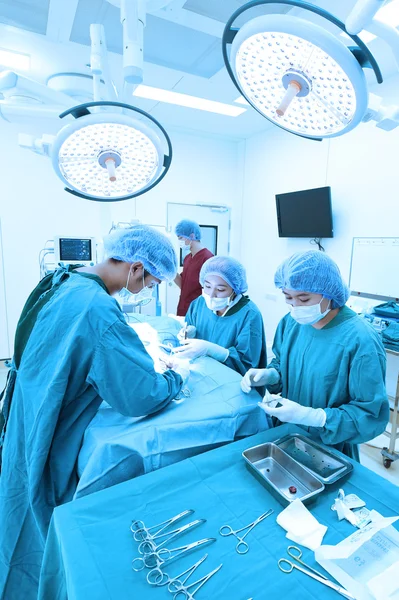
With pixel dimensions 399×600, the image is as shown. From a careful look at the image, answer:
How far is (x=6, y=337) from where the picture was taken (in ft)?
13.2

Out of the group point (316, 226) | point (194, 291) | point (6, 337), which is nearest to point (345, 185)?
point (316, 226)

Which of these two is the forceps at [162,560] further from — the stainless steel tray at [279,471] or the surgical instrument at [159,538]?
the stainless steel tray at [279,471]

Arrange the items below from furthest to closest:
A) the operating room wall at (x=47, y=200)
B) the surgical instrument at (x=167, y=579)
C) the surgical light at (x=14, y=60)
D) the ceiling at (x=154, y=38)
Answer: the operating room wall at (x=47, y=200)
the surgical light at (x=14, y=60)
the ceiling at (x=154, y=38)
the surgical instrument at (x=167, y=579)

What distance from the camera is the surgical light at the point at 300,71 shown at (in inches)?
21.7

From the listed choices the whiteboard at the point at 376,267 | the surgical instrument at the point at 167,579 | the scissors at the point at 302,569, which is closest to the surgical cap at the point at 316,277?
the scissors at the point at 302,569

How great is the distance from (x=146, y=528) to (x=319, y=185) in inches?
148

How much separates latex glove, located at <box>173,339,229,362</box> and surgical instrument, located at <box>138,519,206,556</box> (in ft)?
3.01

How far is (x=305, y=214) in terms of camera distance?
373 cm

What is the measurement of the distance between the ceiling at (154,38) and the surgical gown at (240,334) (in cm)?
140

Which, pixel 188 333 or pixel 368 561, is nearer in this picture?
pixel 368 561

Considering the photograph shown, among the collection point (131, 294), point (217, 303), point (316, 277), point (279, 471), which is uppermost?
point (316, 277)

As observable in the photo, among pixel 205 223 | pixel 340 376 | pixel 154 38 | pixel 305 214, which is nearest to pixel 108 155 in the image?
pixel 340 376

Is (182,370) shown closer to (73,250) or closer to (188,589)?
(188,589)

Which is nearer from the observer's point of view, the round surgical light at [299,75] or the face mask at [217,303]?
the round surgical light at [299,75]
